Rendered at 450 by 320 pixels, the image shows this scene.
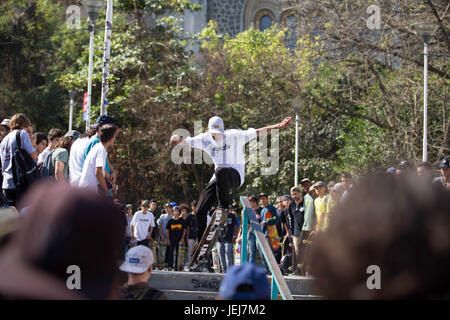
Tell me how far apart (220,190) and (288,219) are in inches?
178

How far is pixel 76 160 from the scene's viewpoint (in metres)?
6.96

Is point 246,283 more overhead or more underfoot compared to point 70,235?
more underfoot

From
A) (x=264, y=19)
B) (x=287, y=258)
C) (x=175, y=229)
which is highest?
(x=264, y=19)

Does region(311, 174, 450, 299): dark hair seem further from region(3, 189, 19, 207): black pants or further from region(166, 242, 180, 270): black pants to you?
region(166, 242, 180, 270): black pants

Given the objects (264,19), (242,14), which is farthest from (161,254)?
(264,19)

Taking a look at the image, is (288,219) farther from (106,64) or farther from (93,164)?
(93,164)

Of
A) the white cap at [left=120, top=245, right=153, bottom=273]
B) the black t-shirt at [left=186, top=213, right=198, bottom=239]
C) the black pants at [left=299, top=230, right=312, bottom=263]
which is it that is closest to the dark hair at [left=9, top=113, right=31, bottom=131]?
the white cap at [left=120, top=245, right=153, bottom=273]

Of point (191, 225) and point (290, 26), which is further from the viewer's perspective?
point (290, 26)

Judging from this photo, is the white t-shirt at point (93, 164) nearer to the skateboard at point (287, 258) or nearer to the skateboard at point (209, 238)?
the skateboard at point (209, 238)

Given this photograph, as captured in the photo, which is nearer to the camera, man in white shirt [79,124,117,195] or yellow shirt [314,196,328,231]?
man in white shirt [79,124,117,195]

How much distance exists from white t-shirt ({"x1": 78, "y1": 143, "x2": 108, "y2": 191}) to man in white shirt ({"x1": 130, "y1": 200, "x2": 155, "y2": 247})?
25.3 ft

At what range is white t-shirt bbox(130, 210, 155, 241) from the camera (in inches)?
556

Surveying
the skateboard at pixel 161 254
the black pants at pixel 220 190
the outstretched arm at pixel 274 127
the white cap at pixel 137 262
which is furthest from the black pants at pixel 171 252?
the white cap at pixel 137 262

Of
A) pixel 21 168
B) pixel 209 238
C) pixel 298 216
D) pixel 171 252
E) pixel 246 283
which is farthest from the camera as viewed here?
pixel 171 252
